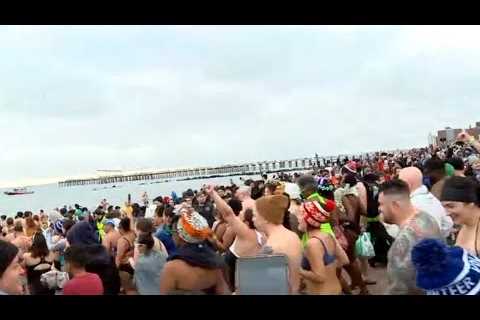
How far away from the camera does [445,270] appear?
223 cm

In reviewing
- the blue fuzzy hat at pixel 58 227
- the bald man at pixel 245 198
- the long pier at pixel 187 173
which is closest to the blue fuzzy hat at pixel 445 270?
the bald man at pixel 245 198

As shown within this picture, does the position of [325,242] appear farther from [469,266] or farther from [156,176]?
[156,176]

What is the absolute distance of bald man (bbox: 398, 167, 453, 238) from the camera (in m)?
A: 4.93

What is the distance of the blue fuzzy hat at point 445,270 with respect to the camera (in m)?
2.20

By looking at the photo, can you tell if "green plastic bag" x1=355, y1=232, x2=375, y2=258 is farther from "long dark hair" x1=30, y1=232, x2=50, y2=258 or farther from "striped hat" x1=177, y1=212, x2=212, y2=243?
"long dark hair" x1=30, y1=232, x2=50, y2=258

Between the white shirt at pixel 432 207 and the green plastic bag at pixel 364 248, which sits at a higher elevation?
the white shirt at pixel 432 207

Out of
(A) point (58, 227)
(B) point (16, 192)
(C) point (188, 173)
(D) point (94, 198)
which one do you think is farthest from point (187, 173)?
(A) point (58, 227)

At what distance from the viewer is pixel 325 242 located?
4398 mm

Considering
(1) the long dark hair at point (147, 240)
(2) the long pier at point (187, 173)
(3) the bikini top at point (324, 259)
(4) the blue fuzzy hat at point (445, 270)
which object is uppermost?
(2) the long pier at point (187, 173)

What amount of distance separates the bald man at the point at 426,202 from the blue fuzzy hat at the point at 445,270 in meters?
2.64

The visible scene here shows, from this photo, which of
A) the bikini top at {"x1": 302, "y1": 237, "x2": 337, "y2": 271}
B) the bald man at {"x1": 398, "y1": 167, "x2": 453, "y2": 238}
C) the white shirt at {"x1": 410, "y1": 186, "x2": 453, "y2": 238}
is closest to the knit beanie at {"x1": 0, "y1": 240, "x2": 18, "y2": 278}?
the bikini top at {"x1": 302, "y1": 237, "x2": 337, "y2": 271}

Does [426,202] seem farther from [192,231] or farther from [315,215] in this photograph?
[192,231]

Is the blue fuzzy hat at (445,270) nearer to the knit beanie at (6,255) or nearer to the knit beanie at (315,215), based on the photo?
the knit beanie at (315,215)
